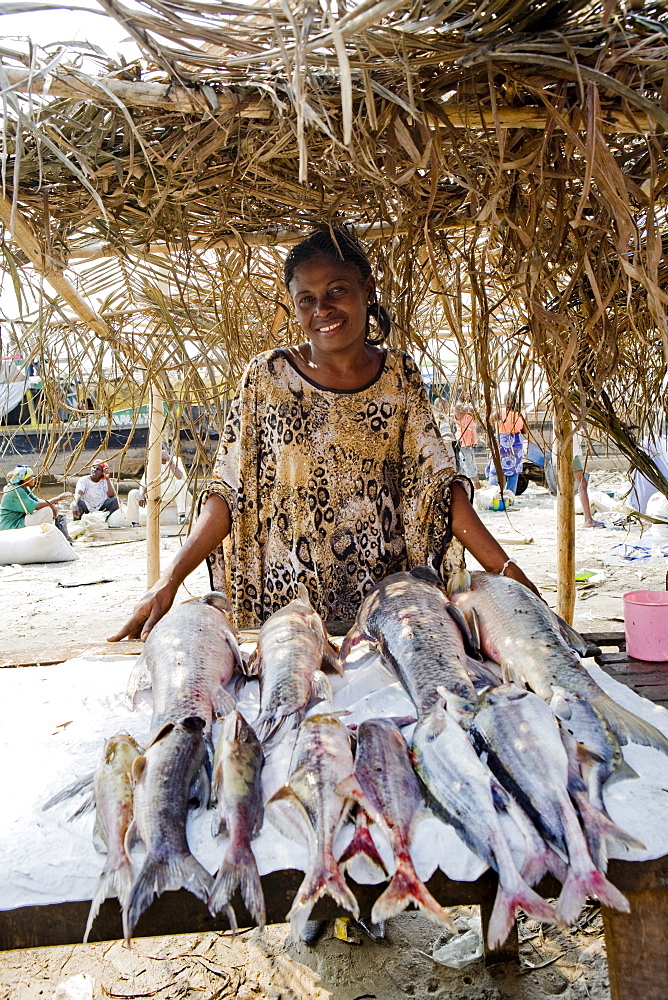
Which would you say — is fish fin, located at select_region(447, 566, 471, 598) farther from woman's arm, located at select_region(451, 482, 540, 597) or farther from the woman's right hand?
the woman's right hand

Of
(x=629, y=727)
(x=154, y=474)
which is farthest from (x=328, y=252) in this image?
(x=154, y=474)

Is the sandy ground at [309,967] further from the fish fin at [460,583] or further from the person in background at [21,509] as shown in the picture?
the person in background at [21,509]

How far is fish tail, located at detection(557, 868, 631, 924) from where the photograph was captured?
1268 mm

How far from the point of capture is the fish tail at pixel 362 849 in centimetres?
139

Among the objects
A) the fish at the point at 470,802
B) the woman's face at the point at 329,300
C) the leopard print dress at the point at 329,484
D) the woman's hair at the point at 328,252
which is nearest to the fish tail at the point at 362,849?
the fish at the point at 470,802

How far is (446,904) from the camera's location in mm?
1411

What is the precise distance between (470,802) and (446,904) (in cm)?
19

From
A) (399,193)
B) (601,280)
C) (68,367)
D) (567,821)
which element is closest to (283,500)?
(399,193)

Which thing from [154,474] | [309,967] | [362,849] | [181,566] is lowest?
[309,967]

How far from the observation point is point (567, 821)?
1.41m

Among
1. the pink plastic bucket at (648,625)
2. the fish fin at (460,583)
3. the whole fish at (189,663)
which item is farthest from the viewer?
the fish fin at (460,583)

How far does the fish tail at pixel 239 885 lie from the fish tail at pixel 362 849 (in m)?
0.17

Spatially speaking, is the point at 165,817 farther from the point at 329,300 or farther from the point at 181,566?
the point at 329,300

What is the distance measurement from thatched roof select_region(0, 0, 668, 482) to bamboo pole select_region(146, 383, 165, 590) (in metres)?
1.20
